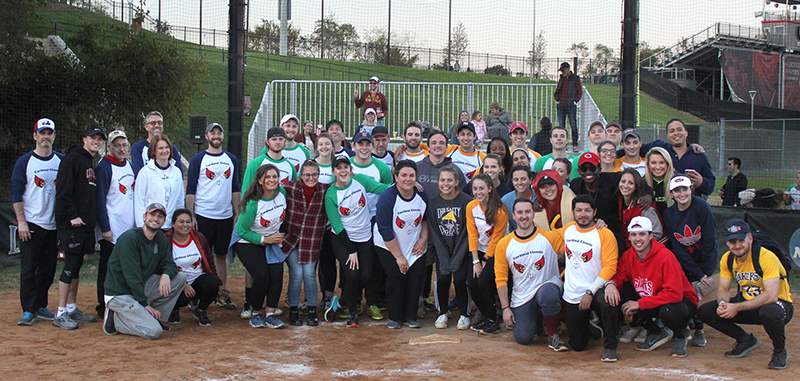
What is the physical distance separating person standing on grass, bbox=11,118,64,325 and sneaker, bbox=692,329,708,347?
5.84m

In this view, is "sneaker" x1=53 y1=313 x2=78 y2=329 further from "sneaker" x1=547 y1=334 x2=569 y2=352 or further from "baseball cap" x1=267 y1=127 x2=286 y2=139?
"sneaker" x1=547 y1=334 x2=569 y2=352

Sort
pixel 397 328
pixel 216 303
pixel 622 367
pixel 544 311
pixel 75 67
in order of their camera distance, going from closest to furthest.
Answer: pixel 622 367 < pixel 544 311 < pixel 397 328 < pixel 216 303 < pixel 75 67

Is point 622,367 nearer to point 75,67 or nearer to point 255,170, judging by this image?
point 255,170

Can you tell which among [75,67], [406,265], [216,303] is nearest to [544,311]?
[406,265]

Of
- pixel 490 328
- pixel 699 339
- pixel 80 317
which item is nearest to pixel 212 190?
pixel 80 317

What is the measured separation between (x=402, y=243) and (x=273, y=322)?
1433 millimetres

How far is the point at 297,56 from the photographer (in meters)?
34.8

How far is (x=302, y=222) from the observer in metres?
6.02

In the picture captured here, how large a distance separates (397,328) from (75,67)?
10.9m

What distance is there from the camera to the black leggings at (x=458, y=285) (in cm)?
584

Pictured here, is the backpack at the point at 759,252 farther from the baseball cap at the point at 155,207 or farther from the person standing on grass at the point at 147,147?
the person standing on grass at the point at 147,147

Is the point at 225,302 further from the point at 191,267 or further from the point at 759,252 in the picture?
the point at 759,252

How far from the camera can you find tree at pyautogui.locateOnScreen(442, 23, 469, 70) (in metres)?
22.5

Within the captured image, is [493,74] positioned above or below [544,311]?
above
